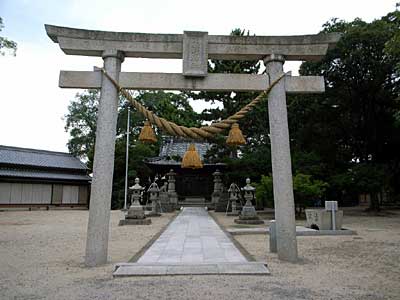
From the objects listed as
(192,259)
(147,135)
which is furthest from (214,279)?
(147,135)

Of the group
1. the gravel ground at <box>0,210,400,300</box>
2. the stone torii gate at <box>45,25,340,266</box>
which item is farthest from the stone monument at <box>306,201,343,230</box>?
the stone torii gate at <box>45,25,340,266</box>

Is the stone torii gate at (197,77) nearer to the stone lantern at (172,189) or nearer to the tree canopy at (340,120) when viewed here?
the tree canopy at (340,120)

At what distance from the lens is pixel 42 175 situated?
27875 millimetres

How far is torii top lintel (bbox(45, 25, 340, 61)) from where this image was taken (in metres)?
6.18

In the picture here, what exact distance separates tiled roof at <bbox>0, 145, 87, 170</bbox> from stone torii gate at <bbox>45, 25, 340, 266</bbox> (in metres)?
24.3

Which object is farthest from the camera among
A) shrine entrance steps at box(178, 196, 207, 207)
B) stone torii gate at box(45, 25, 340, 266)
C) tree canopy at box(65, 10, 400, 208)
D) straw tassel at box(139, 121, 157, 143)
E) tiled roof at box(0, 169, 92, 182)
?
shrine entrance steps at box(178, 196, 207, 207)

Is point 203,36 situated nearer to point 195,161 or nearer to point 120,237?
point 195,161

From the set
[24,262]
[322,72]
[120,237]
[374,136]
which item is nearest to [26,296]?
[24,262]

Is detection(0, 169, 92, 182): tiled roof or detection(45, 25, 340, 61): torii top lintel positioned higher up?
detection(45, 25, 340, 61): torii top lintel

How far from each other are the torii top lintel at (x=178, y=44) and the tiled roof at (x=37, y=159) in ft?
79.5

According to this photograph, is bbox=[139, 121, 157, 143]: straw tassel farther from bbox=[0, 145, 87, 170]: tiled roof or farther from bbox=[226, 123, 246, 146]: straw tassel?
bbox=[0, 145, 87, 170]: tiled roof

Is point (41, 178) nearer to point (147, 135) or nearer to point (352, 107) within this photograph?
point (147, 135)

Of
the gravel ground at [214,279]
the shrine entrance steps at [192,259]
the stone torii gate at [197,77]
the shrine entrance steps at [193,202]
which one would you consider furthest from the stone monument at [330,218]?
the shrine entrance steps at [193,202]

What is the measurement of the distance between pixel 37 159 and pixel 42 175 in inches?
89.0
